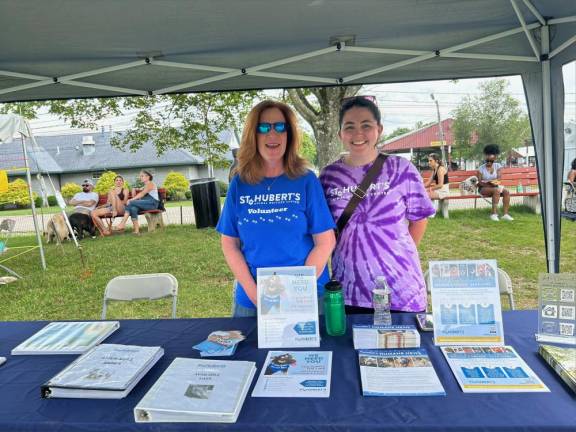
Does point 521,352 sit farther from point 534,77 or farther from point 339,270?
point 534,77

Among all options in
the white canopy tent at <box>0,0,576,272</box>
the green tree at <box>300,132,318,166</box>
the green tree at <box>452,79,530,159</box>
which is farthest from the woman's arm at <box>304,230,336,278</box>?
the green tree at <box>452,79,530,159</box>

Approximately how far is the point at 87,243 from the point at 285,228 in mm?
6975

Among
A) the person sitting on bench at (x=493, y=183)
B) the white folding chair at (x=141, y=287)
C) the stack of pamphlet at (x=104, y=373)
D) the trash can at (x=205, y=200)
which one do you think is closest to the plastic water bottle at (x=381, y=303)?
the stack of pamphlet at (x=104, y=373)

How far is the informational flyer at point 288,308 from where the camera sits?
1328 millimetres

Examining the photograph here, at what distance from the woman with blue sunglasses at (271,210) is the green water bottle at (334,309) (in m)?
0.25

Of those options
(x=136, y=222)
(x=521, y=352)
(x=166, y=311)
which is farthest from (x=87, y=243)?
(x=521, y=352)

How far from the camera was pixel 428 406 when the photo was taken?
98cm

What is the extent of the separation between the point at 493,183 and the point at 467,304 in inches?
274

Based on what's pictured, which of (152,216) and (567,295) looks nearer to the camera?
(567,295)

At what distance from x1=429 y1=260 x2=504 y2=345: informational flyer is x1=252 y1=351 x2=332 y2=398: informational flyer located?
0.39 meters

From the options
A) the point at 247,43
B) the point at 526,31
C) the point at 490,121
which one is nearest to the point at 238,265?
the point at 247,43

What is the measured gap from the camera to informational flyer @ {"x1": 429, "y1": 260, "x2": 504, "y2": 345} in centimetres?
128

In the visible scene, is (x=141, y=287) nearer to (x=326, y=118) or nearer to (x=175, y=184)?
(x=326, y=118)

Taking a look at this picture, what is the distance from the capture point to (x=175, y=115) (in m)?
7.32
